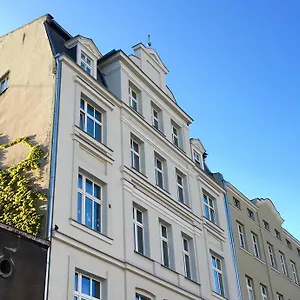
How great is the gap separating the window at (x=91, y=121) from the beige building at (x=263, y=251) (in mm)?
11673

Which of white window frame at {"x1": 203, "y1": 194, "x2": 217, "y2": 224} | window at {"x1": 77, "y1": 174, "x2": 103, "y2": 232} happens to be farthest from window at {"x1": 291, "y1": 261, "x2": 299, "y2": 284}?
window at {"x1": 77, "y1": 174, "x2": 103, "y2": 232}

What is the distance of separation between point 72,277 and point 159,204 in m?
6.90

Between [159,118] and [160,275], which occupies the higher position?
[159,118]

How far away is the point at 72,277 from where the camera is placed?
1534 cm

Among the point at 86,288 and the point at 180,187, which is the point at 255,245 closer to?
the point at 180,187

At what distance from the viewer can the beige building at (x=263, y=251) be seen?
28234 millimetres

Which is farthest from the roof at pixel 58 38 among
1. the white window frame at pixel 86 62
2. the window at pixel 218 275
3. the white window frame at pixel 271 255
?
the white window frame at pixel 271 255

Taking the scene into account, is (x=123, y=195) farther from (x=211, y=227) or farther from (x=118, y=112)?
(x=211, y=227)

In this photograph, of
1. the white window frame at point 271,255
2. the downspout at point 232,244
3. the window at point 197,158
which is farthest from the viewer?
the white window frame at point 271,255

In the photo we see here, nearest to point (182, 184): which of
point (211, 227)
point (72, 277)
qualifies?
point (211, 227)

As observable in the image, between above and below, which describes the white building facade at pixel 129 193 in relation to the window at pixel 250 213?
below

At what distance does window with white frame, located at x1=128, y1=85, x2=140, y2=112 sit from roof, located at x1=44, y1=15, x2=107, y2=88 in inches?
55.5

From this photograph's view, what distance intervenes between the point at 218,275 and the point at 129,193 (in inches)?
298

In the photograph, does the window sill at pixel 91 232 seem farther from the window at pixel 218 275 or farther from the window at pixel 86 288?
the window at pixel 218 275
